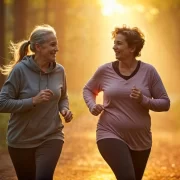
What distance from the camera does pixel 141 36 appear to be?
6.72 m

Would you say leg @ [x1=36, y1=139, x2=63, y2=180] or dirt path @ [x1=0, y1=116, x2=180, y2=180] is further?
dirt path @ [x1=0, y1=116, x2=180, y2=180]

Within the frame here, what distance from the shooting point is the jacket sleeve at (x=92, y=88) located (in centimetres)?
668

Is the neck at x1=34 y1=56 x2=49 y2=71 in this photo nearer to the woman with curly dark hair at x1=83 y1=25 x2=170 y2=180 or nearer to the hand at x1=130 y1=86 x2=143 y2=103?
the woman with curly dark hair at x1=83 y1=25 x2=170 y2=180

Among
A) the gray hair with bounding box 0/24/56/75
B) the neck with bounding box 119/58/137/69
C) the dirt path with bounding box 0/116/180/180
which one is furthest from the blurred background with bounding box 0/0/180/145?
the neck with bounding box 119/58/137/69

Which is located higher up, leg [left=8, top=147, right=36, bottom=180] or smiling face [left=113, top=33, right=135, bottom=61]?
smiling face [left=113, top=33, right=135, bottom=61]

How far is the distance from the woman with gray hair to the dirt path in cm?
319

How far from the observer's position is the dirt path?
9.79 meters

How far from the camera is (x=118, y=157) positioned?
6.16 metres

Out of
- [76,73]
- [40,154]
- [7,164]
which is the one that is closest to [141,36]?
[40,154]

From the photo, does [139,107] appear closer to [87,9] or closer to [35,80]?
[35,80]

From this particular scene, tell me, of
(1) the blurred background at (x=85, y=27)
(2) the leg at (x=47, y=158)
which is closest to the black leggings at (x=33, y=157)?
(2) the leg at (x=47, y=158)

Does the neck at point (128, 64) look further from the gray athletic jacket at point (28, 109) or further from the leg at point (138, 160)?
the leg at point (138, 160)

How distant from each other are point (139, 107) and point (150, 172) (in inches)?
157

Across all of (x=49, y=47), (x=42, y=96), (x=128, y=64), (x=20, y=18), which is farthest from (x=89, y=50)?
(x=42, y=96)
